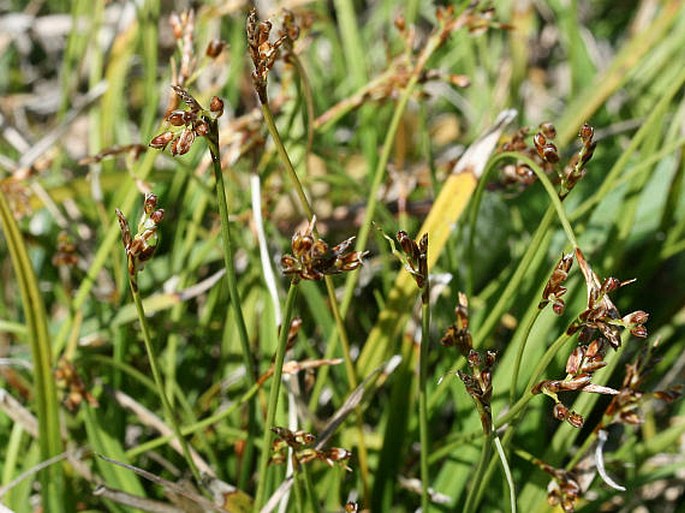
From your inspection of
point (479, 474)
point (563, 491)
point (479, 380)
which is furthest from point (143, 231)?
point (563, 491)

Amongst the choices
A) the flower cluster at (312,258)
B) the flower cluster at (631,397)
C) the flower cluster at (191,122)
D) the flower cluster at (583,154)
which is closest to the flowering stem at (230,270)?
the flower cluster at (191,122)

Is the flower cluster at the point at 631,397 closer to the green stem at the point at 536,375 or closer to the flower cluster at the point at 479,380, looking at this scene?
the green stem at the point at 536,375

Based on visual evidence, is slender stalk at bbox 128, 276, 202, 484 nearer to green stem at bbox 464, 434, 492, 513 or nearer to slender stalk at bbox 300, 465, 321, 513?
slender stalk at bbox 300, 465, 321, 513

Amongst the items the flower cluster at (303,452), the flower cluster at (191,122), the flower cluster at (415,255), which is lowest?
the flower cluster at (303,452)

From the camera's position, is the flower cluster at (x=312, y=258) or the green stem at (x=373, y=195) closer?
the flower cluster at (x=312, y=258)

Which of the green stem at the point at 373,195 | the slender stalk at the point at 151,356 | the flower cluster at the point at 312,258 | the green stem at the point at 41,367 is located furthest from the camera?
the green stem at the point at 373,195

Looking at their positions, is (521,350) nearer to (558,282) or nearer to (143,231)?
(558,282)

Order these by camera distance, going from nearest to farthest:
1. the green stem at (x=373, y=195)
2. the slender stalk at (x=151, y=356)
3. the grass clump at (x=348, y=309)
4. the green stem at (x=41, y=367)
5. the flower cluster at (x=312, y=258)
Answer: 1. the flower cluster at (x=312, y=258)
2. the slender stalk at (x=151, y=356)
3. the grass clump at (x=348, y=309)
4. the green stem at (x=41, y=367)
5. the green stem at (x=373, y=195)

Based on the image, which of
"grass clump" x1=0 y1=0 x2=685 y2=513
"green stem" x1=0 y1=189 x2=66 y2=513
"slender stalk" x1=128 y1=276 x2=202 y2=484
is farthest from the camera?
"green stem" x1=0 y1=189 x2=66 y2=513

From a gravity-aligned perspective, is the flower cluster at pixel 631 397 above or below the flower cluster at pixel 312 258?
below

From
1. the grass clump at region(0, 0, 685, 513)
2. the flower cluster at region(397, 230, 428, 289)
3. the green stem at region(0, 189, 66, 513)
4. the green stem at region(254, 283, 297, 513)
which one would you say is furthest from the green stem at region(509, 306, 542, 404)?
the green stem at region(0, 189, 66, 513)
